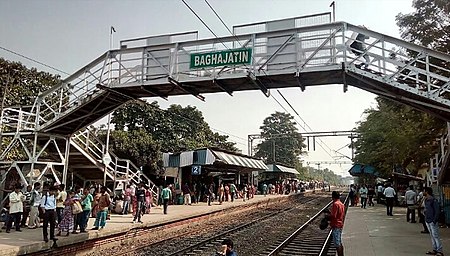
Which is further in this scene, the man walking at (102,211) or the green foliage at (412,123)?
the green foliage at (412,123)

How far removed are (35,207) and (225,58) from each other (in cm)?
776

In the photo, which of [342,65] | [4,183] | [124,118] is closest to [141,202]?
[4,183]

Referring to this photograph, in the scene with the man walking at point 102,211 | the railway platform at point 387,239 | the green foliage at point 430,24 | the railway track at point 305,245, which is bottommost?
the railway track at point 305,245

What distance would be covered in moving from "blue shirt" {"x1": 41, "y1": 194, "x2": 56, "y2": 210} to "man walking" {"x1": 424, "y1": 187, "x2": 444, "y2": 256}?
974 cm

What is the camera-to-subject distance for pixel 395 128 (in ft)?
83.5

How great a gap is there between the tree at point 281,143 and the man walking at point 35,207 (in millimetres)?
60522

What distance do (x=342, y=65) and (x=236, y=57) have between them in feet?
11.2

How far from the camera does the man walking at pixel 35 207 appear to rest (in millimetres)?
12609

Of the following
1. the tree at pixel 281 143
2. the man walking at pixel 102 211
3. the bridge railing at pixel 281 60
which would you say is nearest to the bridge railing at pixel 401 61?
the bridge railing at pixel 281 60

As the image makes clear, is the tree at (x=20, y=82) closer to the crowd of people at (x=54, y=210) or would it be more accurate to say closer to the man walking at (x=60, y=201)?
the crowd of people at (x=54, y=210)

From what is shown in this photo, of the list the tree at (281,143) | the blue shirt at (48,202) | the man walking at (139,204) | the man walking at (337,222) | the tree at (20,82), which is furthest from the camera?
the tree at (281,143)

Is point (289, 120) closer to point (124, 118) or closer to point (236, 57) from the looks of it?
point (124, 118)

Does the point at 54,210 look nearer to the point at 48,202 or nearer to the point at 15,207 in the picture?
the point at 48,202

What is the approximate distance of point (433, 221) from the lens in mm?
9805
